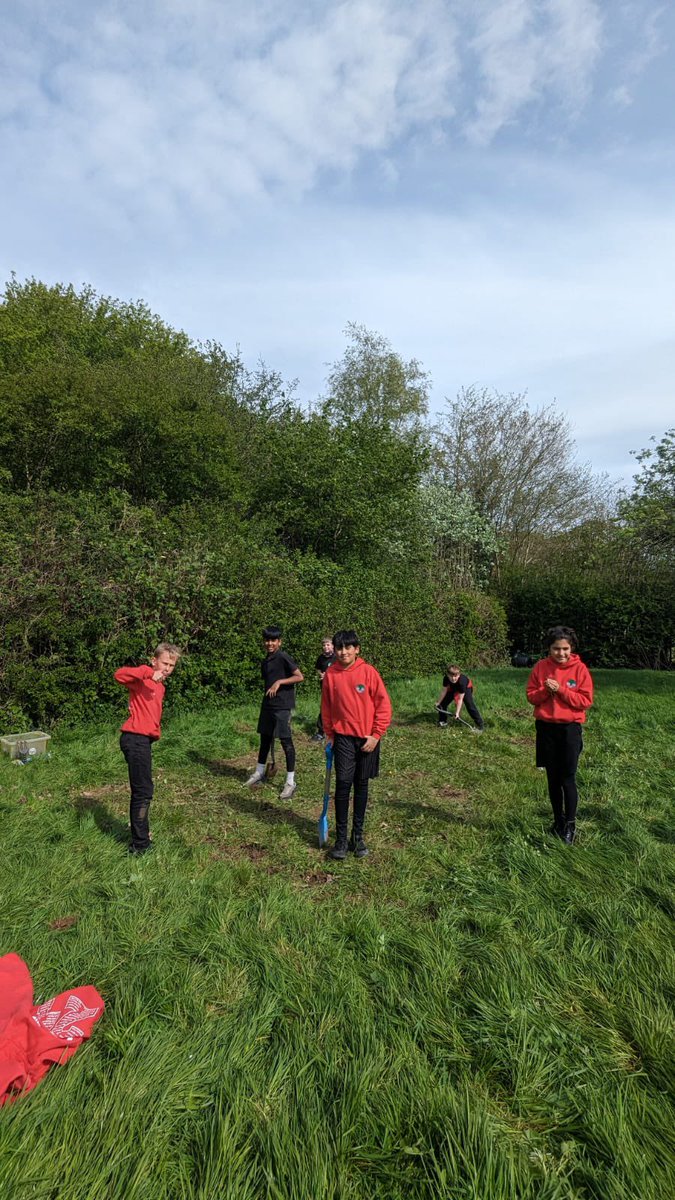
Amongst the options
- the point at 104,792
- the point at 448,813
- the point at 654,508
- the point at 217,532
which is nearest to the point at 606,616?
the point at 654,508

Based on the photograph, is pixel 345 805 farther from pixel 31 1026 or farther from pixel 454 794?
pixel 31 1026

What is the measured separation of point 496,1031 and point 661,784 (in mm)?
5160

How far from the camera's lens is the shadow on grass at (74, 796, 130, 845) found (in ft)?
17.6

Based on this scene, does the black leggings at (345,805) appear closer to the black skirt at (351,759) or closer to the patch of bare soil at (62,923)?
the black skirt at (351,759)

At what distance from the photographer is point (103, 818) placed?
575cm

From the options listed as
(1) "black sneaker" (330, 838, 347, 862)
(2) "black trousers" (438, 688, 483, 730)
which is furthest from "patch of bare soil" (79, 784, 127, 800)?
(2) "black trousers" (438, 688, 483, 730)

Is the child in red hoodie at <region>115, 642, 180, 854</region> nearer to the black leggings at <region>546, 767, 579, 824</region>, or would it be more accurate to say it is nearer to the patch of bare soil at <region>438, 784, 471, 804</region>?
the patch of bare soil at <region>438, 784, 471, 804</region>

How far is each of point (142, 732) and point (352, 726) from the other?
1.86m

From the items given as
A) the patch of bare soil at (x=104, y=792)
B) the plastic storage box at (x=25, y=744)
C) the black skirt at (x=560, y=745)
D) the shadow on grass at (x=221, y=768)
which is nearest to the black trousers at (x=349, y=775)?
the black skirt at (x=560, y=745)

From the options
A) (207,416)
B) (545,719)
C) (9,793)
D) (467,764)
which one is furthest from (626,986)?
(207,416)

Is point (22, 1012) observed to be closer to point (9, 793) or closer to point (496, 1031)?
point (496, 1031)

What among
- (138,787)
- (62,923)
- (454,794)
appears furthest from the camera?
(454,794)

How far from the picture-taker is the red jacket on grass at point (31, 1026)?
236 cm

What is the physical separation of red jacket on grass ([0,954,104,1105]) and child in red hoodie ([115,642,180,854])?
191 centimetres
